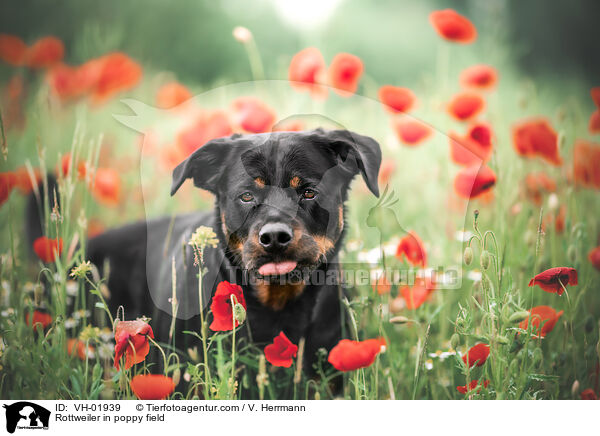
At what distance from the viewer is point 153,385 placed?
1.38 meters

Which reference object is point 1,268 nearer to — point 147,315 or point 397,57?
point 147,315

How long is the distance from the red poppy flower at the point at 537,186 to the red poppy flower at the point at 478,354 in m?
0.79

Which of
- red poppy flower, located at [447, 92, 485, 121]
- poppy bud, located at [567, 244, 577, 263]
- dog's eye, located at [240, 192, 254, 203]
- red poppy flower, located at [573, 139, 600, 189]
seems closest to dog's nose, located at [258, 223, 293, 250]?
dog's eye, located at [240, 192, 254, 203]

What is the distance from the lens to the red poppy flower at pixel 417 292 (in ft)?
5.02

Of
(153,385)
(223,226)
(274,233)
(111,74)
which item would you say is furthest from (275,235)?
(111,74)

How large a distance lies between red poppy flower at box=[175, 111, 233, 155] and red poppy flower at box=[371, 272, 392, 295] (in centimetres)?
68

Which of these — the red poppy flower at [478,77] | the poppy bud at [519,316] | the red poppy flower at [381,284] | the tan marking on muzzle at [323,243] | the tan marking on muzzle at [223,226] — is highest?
the red poppy flower at [478,77]

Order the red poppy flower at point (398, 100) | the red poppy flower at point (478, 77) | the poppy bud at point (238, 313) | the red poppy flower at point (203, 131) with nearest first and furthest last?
the poppy bud at point (238, 313) < the red poppy flower at point (203, 131) < the red poppy flower at point (398, 100) < the red poppy flower at point (478, 77)

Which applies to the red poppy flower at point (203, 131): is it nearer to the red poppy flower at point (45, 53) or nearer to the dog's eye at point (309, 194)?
the dog's eye at point (309, 194)

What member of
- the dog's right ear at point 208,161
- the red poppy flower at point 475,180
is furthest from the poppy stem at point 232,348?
the red poppy flower at point 475,180

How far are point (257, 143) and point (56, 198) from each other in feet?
→ 2.20

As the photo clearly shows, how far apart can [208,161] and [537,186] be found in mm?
1323

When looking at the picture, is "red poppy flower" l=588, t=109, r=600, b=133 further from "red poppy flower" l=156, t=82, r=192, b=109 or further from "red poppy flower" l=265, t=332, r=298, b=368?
"red poppy flower" l=156, t=82, r=192, b=109
